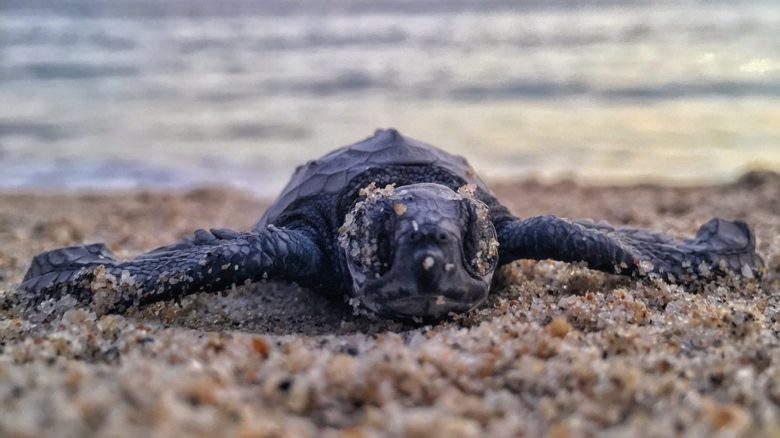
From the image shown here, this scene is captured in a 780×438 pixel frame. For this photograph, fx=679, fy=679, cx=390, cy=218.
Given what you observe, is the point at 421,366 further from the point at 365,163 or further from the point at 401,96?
the point at 401,96

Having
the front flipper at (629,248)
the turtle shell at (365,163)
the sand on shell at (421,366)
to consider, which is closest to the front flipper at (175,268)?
the sand on shell at (421,366)

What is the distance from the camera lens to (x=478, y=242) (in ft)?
7.88

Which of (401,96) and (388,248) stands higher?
(401,96)

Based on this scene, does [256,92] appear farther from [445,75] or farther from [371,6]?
[371,6]

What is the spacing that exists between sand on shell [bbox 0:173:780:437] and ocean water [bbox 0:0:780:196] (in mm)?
4935

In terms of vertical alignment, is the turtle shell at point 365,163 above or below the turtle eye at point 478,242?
above

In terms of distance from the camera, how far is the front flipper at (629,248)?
2.79 metres

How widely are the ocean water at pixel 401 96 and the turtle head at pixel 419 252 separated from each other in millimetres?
5276

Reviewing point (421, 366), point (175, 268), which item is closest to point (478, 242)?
point (421, 366)

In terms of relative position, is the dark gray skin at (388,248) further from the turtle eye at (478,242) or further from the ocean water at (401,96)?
the ocean water at (401,96)

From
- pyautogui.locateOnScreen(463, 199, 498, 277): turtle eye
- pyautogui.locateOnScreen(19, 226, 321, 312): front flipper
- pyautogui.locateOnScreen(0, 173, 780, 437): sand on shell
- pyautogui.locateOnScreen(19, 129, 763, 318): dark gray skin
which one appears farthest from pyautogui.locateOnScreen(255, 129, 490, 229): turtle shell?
pyautogui.locateOnScreen(463, 199, 498, 277): turtle eye

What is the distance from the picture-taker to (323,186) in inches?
123

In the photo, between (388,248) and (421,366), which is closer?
(421,366)

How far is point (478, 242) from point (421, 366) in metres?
0.76
